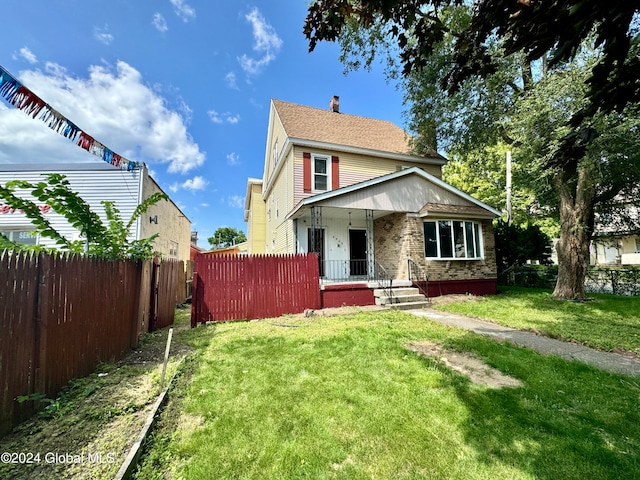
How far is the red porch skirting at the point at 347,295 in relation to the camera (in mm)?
9578

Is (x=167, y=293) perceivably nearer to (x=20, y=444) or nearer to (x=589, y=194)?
(x=20, y=444)

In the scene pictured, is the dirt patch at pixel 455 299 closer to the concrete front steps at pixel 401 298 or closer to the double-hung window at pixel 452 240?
the concrete front steps at pixel 401 298

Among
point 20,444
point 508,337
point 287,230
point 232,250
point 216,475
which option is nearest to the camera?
point 216,475

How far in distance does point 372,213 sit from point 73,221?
9.95 m

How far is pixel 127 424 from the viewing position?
290 cm

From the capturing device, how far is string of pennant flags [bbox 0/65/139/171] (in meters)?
4.79

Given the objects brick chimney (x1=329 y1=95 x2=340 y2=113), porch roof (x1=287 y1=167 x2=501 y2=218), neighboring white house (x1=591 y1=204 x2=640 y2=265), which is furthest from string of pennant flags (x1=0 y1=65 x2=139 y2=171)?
neighboring white house (x1=591 y1=204 x2=640 y2=265)

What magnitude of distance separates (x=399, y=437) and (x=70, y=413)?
3.47m

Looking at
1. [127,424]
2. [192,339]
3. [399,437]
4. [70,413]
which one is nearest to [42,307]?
[70,413]

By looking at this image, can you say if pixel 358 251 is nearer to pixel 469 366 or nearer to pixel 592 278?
pixel 469 366

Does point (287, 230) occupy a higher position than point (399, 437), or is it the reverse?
point (287, 230)

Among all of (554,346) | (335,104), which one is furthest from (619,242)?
(554,346)

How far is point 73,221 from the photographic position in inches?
201

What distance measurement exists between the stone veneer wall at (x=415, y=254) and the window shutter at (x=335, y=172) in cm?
282
